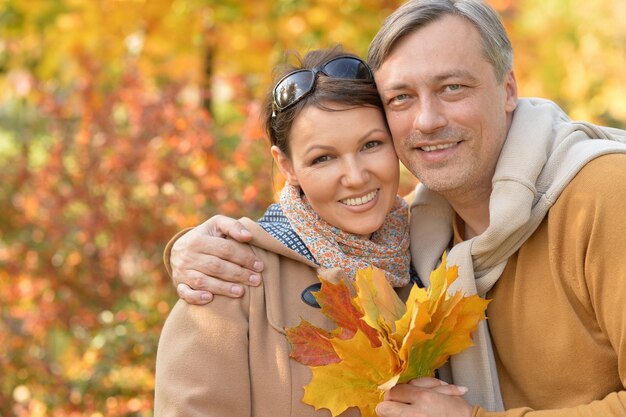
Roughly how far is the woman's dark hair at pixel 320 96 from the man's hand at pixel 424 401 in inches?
37.7

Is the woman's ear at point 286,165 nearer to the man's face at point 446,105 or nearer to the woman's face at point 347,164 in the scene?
the woman's face at point 347,164

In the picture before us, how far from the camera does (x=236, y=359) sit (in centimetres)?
274

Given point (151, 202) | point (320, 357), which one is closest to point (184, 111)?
point (151, 202)

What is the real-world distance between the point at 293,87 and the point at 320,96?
119 millimetres

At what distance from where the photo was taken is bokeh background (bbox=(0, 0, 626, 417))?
16.3ft

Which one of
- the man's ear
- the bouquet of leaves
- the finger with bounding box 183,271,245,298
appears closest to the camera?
the bouquet of leaves

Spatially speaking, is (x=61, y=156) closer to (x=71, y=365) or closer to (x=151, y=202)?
(x=151, y=202)

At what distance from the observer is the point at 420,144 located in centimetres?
294

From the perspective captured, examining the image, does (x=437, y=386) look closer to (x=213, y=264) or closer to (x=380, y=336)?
(x=380, y=336)

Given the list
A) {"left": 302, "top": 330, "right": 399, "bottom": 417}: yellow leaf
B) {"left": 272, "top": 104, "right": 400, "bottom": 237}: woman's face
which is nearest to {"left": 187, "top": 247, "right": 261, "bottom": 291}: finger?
{"left": 272, "top": 104, "right": 400, "bottom": 237}: woman's face

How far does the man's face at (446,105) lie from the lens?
2887 millimetres

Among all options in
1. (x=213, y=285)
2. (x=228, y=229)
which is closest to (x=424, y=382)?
(x=213, y=285)

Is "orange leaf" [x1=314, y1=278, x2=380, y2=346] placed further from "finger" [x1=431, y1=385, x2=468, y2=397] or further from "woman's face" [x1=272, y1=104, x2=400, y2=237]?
"woman's face" [x1=272, y1=104, x2=400, y2=237]

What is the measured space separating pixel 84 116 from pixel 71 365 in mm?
1594
